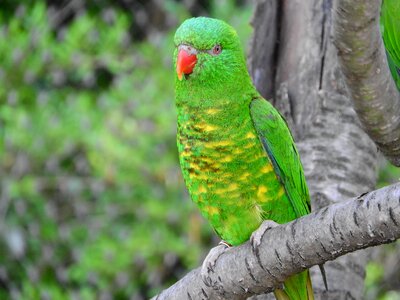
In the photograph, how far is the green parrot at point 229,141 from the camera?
6.33 ft

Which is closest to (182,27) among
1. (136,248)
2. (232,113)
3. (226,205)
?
(232,113)

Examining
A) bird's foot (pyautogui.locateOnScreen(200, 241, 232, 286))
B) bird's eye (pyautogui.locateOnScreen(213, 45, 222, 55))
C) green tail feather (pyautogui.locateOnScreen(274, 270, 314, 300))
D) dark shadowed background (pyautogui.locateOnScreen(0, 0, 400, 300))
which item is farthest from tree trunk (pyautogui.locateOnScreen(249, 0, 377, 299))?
dark shadowed background (pyautogui.locateOnScreen(0, 0, 400, 300))

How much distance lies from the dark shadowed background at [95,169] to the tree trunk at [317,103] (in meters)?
0.78

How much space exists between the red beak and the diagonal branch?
1.53 ft

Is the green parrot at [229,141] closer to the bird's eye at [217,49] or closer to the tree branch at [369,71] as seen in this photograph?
the bird's eye at [217,49]

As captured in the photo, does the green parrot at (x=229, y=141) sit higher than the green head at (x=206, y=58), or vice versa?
the green head at (x=206, y=58)

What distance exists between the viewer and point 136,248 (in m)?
3.27

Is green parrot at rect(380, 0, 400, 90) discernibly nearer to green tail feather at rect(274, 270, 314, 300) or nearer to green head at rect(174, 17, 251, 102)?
green head at rect(174, 17, 251, 102)

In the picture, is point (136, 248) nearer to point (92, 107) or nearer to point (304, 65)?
point (92, 107)

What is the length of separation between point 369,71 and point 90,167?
2196 millimetres

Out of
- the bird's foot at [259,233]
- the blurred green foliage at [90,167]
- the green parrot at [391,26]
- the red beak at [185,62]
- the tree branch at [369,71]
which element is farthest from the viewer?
the blurred green foliage at [90,167]

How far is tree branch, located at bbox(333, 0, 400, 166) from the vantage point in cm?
154

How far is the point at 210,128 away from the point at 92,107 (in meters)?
1.78

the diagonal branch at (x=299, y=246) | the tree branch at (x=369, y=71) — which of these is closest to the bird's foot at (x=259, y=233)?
the diagonal branch at (x=299, y=246)
